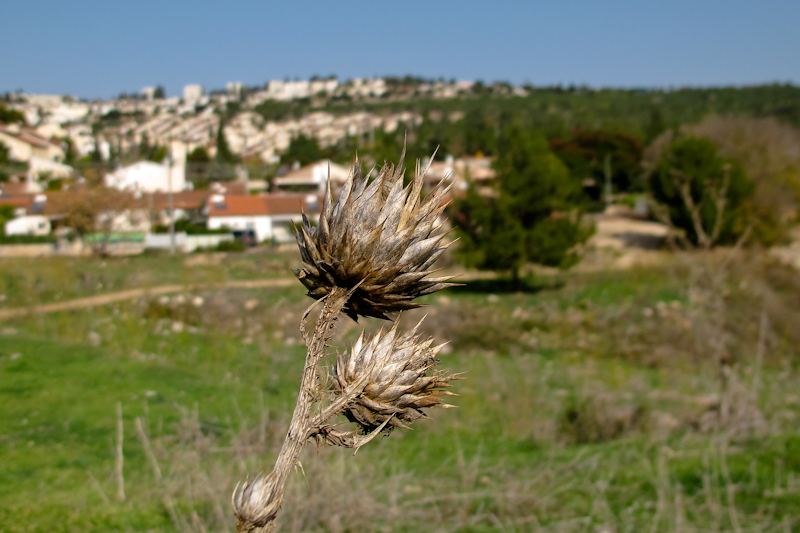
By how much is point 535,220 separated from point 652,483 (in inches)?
876

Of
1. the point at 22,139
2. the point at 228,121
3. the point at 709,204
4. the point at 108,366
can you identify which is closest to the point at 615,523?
the point at 108,366

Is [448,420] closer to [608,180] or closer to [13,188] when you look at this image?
[13,188]

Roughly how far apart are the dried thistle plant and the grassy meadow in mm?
81

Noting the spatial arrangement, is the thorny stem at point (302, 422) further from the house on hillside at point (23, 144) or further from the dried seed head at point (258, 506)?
the house on hillside at point (23, 144)

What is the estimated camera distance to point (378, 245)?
926 millimetres

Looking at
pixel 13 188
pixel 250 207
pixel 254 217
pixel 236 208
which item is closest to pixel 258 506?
pixel 13 188

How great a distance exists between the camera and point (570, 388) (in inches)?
559

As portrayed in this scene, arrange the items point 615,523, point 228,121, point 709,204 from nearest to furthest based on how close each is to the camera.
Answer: point 615,523
point 709,204
point 228,121

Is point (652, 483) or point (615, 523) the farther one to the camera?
point (652, 483)

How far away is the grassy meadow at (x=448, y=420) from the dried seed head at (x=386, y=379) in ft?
0.32

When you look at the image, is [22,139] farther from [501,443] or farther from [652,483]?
[652,483]

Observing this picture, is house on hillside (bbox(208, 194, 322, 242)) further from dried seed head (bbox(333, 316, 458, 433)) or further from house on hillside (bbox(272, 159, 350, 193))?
dried seed head (bbox(333, 316, 458, 433))

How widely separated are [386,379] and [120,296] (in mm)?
23808

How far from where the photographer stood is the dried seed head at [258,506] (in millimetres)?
760
